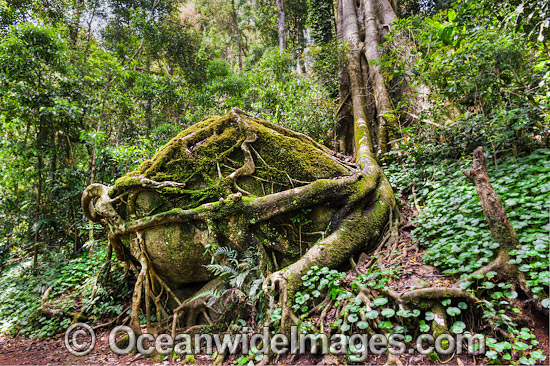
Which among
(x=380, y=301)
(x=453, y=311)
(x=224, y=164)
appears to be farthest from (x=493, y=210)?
(x=224, y=164)

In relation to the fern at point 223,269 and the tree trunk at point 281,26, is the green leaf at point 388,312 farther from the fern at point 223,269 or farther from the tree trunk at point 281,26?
the tree trunk at point 281,26

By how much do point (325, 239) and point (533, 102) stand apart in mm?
3099

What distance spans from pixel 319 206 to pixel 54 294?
5.19m

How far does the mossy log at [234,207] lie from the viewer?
3.71 m

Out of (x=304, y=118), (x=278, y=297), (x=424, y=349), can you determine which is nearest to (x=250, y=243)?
(x=278, y=297)

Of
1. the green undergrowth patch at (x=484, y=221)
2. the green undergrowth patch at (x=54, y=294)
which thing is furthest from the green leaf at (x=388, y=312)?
the green undergrowth patch at (x=54, y=294)

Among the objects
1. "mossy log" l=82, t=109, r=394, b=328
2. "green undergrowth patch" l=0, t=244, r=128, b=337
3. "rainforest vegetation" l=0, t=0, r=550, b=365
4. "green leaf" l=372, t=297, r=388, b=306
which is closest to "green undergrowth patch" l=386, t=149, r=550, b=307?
"rainforest vegetation" l=0, t=0, r=550, b=365

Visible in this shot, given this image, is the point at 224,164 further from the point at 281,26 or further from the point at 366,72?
the point at 281,26

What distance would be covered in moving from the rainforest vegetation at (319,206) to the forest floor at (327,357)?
26 mm

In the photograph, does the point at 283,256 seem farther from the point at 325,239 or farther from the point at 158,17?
the point at 158,17

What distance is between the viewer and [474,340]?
2.13m

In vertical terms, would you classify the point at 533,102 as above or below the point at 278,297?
above

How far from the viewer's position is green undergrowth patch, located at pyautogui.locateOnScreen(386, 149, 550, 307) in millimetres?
2277

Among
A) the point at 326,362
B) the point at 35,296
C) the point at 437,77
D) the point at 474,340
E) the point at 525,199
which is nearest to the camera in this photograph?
the point at 474,340
